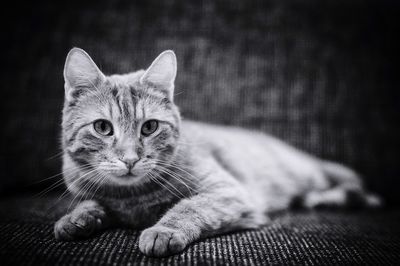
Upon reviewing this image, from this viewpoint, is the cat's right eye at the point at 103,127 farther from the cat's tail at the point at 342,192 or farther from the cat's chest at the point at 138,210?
the cat's tail at the point at 342,192

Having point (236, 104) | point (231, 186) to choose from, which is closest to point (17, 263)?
point (231, 186)

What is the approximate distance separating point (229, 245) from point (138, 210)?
28 cm

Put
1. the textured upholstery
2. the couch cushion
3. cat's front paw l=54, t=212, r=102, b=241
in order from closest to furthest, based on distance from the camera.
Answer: the couch cushion < cat's front paw l=54, t=212, r=102, b=241 < the textured upholstery

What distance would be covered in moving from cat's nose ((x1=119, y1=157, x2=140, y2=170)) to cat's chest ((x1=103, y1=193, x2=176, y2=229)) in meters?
0.17

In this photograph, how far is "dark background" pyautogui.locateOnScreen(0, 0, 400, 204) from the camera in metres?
1.34

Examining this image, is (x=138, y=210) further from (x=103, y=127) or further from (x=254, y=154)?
(x=254, y=154)

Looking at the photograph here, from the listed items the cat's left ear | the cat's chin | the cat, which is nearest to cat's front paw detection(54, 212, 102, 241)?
the cat

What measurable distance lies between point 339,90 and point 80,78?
107 cm

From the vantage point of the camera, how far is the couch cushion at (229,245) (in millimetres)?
712

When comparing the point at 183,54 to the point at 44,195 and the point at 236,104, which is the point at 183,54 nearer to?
the point at 236,104

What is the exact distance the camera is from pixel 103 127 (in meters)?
0.89

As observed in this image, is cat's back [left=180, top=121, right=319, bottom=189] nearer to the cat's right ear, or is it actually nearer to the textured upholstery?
the textured upholstery

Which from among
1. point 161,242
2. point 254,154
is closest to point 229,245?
point 161,242

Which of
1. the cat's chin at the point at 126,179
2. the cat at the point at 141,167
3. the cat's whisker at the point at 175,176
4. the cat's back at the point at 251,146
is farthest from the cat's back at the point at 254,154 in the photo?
the cat's chin at the point at 126,179
